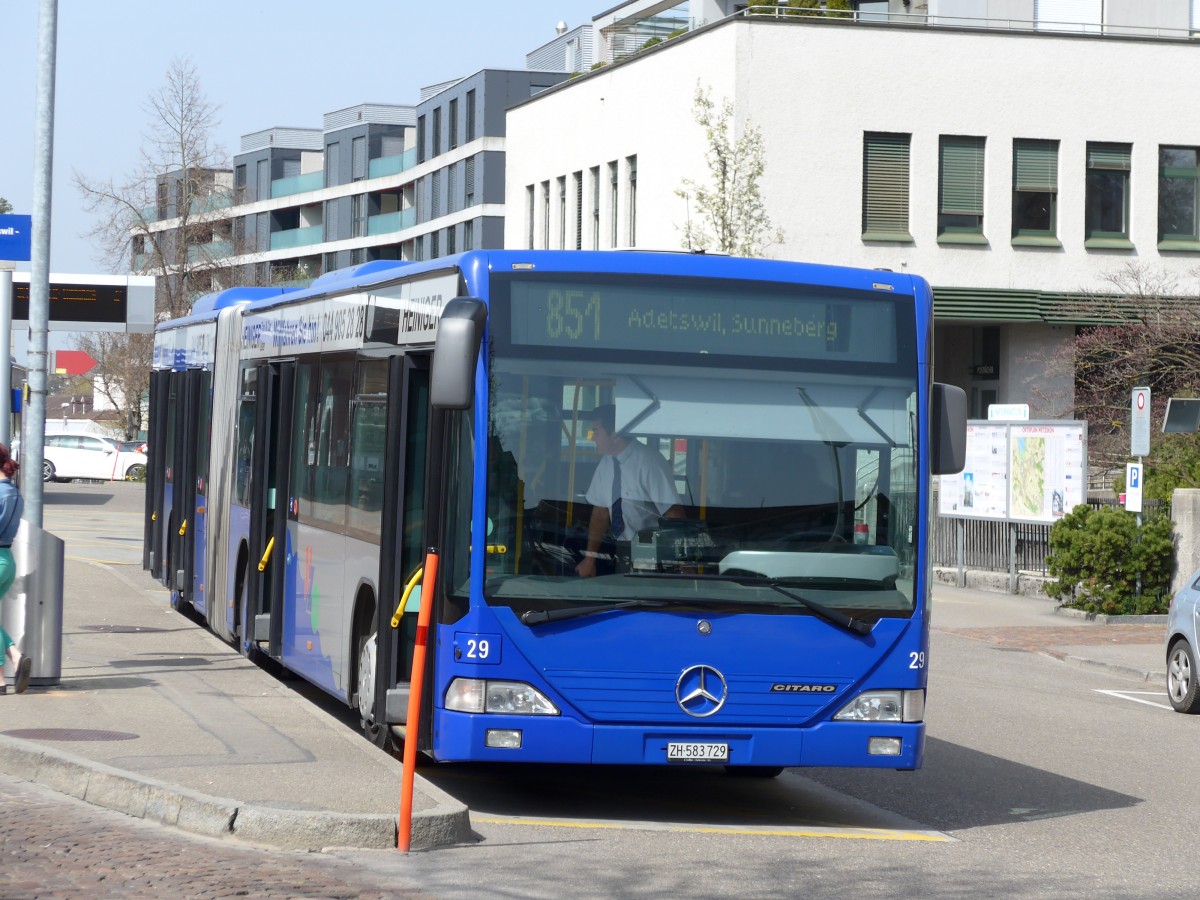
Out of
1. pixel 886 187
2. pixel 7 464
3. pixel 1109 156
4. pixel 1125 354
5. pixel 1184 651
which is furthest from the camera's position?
pixel 1109 156

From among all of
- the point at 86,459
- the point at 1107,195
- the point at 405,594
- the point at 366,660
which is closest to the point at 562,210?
the point at 1107,195

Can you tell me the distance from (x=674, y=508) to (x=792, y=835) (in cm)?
170

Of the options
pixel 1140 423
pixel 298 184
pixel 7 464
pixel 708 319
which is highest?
pixel 298 184

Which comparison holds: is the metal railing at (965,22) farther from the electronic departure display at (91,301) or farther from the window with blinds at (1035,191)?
the electronic departure display at (91,301)

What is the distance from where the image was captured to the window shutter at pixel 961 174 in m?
39.3

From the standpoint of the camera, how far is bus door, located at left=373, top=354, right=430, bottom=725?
32.2 ft

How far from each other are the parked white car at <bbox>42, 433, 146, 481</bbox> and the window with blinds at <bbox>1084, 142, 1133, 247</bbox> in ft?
110

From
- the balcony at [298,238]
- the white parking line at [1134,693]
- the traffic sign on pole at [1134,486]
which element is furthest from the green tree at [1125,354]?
the balcony at [298,238]

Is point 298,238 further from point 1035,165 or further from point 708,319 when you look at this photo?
point 708,319

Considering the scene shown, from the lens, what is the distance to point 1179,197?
40.6m

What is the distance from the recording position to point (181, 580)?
61.0 feet

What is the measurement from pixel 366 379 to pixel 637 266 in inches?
90.6

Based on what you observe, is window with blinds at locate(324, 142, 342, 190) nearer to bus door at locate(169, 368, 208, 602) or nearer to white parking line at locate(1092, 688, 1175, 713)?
A: bus door at locate(169, 368, 208, 602)

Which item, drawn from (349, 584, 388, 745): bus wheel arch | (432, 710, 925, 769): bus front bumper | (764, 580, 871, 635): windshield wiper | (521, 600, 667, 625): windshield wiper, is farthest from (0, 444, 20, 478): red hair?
(764, 580, 871, 635): windshield wiper
